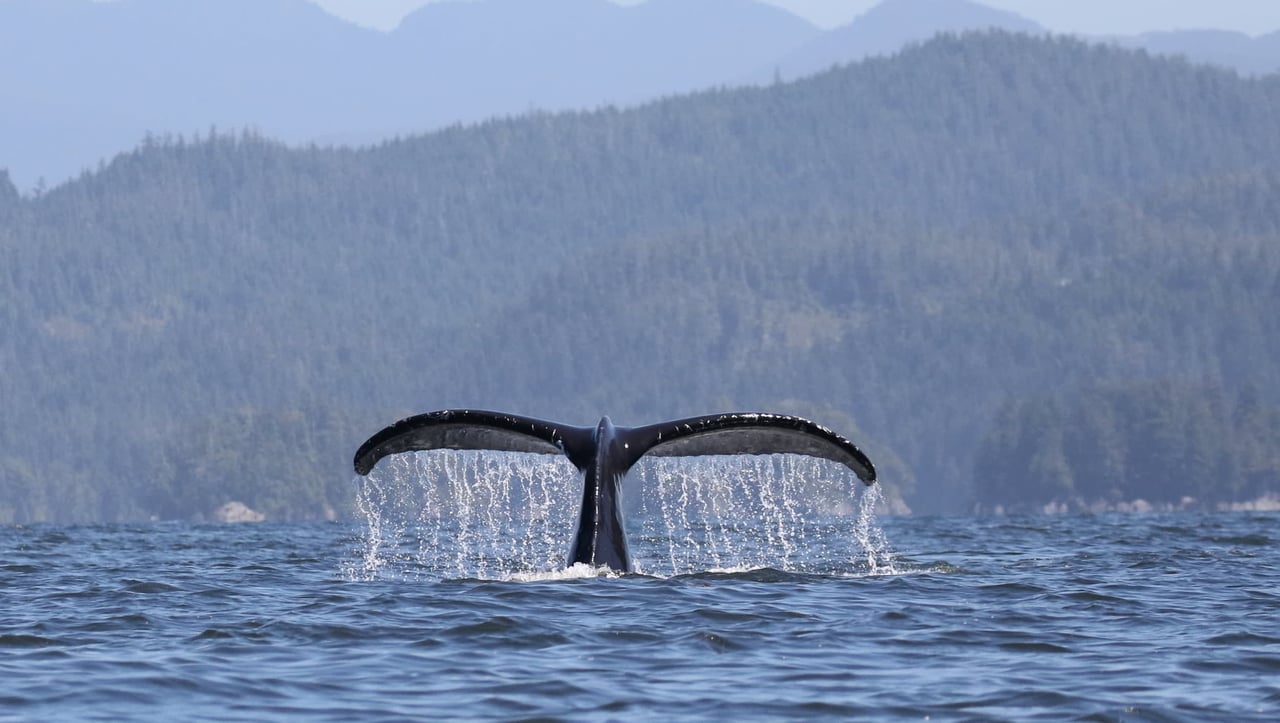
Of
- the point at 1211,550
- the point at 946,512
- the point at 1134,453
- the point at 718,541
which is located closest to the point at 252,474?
the point at 946,512

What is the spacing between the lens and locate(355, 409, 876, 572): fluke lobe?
59.8 ft

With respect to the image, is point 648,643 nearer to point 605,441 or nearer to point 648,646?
point 648,646

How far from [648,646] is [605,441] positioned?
156 inches

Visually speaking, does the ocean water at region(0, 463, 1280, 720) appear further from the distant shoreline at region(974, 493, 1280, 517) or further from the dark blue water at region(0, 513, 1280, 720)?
the distant shoreline at region(974, 493, 1280, 517)

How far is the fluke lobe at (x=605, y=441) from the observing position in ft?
59.8

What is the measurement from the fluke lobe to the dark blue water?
38.1 inches

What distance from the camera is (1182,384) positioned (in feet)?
554

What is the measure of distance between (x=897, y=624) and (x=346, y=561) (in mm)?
11796

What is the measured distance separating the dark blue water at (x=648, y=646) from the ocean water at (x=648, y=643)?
0.04 m

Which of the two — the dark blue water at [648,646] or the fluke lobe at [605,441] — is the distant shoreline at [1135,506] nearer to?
the dark blue water at [648,646]

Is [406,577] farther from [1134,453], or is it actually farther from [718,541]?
[1134,453]

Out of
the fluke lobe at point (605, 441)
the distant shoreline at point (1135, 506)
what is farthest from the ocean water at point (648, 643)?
the distant shoreline at point (1135, 506)

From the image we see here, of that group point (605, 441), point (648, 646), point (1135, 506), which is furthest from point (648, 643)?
point (1135, 506)

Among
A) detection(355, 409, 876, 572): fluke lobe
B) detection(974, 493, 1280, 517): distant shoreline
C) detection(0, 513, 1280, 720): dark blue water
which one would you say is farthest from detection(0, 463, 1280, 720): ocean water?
detection(974, 493, 1280, 517): distant shoreline
